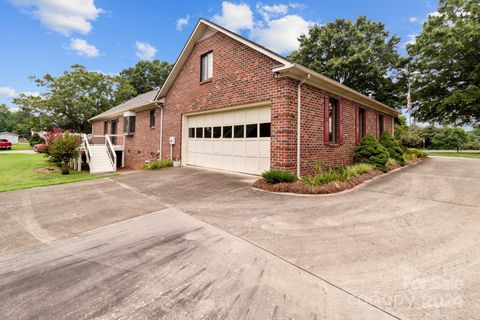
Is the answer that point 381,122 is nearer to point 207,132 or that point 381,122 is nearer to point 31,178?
point 207,132

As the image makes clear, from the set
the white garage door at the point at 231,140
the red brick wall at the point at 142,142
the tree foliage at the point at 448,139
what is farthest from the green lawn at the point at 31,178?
the tree foliage at the point at 448,139

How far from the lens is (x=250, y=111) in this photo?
8477 mm

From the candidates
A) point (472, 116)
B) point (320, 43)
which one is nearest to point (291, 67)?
point (320, 43)

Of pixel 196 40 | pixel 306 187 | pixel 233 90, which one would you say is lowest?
pixel 306 187

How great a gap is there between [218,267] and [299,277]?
0.96 m

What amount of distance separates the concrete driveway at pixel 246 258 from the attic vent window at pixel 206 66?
6875mm

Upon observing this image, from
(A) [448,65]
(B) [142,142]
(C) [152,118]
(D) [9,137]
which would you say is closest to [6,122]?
(D) [9,137]

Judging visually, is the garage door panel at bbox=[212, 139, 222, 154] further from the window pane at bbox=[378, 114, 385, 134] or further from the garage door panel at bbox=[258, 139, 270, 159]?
the window pane at bbox=[378, 114, 385, 134]

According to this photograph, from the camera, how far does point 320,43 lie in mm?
26188

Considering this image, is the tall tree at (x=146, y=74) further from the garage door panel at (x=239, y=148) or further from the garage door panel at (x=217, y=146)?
the garage door panel at (x=239, y=148)

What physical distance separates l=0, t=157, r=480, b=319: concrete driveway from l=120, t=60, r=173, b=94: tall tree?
40077 mm

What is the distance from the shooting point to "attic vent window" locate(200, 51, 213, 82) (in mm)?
10084

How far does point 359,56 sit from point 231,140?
20640 millimetres

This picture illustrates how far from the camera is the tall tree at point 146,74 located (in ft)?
132
